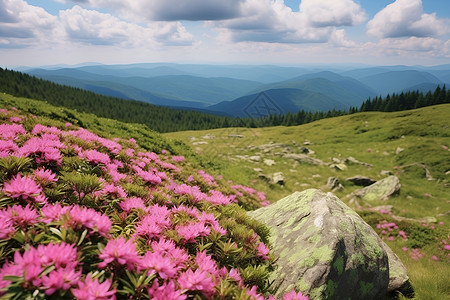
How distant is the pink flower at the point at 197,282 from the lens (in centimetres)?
216

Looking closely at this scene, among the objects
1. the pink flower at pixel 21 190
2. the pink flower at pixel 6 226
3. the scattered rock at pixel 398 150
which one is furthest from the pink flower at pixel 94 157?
the scattered rock at pixel 398 150

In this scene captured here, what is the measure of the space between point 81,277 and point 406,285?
19.2ft

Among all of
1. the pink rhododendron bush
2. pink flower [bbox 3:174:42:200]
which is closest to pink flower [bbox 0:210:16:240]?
the pink rhododendron bush

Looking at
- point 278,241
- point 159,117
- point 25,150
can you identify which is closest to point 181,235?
point 278,241

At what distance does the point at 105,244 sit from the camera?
7.41ft

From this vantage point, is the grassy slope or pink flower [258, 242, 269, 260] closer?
pink flower [258, 242, 269, 260]

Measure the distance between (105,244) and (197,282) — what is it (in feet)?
3.32

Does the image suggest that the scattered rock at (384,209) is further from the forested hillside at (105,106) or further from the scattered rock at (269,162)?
the forested hillside at (105,106)

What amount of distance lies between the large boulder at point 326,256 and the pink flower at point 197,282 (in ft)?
4.54

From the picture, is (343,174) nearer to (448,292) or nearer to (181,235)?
(448,292)

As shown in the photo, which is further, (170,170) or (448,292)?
(170,170)

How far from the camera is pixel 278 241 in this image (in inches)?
166

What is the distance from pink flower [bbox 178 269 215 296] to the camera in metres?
2.16

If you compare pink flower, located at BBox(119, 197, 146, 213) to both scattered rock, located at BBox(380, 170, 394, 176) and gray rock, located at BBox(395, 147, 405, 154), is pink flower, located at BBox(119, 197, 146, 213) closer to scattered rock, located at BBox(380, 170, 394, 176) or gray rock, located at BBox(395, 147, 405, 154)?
scattered rock, located at BBox(380, 170, 394, 176)
